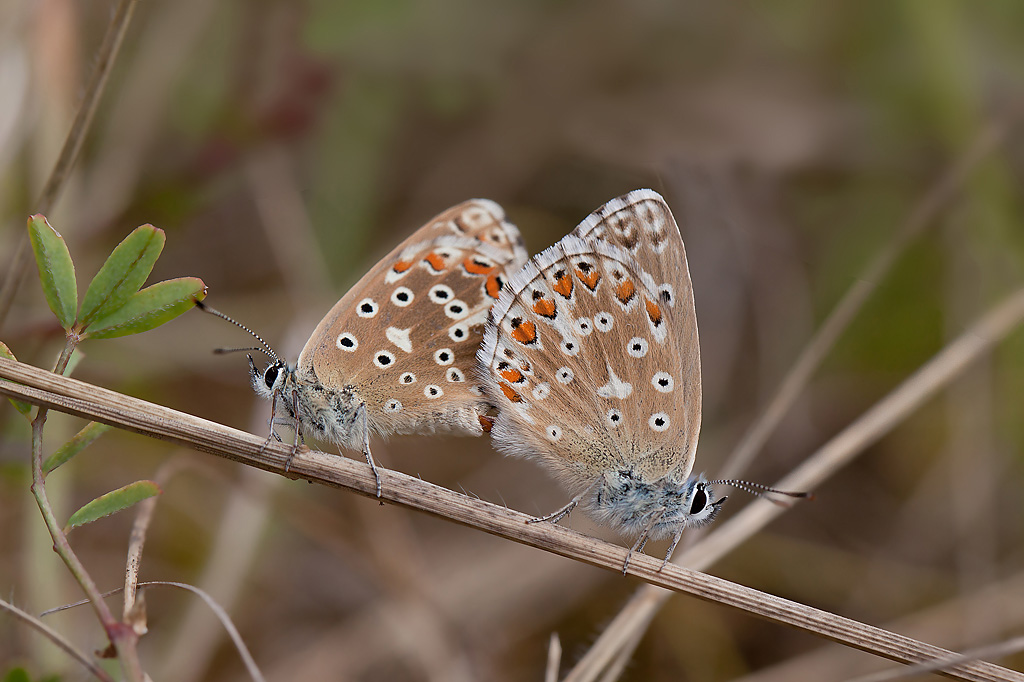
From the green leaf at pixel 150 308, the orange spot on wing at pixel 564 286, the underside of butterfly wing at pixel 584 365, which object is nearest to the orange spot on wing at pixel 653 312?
the underside of butterfly wing at pixel 584 365

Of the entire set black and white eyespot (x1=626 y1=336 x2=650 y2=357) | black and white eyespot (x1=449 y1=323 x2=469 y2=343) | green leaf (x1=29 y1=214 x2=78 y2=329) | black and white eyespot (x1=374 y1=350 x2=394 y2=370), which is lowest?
green leaf (x1=29 y1=214 x2=78 y2=329)

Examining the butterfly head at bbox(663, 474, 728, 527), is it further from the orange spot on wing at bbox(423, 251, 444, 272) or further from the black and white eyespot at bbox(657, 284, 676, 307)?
the orange spot on wing at bbox(423, 251, 444, 272)

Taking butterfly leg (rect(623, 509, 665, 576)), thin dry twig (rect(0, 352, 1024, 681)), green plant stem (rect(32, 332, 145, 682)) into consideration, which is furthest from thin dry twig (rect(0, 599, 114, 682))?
butterfly leg (rect(623, 509, 665, 576))

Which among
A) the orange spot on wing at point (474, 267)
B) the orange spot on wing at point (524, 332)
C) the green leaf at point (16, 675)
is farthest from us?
the orange spot on wing at point (474, 267)

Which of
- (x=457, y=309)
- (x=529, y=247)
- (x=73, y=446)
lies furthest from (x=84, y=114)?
(x=529, y=247)

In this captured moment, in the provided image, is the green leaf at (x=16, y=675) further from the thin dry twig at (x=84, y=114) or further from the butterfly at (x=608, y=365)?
the butterfly at (x=608, y=365)

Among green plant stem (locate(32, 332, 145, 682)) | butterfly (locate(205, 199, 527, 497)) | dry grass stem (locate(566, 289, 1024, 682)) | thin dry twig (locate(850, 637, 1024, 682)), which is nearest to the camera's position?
green plant stem (locate(32, 332, 145, 682))
